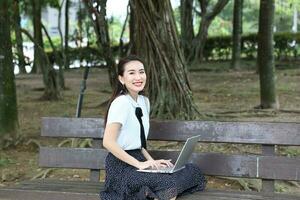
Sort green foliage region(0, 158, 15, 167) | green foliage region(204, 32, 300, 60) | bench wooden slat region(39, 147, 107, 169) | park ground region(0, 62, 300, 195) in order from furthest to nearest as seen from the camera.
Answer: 1. green foliage region(204, 32, 300, 60)
2. green foliage region(0, 158, 15, 167)
3. park ground region(0, 62, 300, 195)
4. bench wooden slat region(39, 147, 107, 169)

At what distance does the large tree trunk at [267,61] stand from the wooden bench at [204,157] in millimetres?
5162

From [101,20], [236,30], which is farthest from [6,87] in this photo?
[236,30]

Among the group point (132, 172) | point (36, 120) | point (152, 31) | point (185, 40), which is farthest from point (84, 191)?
point (185, 40)

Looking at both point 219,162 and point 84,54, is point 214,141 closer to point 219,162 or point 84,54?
point 219,162

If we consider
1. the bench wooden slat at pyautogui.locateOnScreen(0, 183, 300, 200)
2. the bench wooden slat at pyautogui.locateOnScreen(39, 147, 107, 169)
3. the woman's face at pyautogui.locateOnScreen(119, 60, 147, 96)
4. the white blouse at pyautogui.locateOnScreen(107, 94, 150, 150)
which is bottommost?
the bench wooden slat at pyautogui.locateOnScreen(0, 183, 300, 200)

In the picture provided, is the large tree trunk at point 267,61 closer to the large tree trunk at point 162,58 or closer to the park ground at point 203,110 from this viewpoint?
the park ground at point 203,110

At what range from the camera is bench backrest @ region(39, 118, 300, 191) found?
155 inches

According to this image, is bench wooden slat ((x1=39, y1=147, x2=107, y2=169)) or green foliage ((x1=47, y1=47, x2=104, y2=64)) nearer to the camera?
bench wooden slat ((x1=39, y1=147, x2=107, y2=169))

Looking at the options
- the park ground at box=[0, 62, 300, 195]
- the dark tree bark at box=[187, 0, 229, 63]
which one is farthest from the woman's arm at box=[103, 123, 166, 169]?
the dark tree bark at box=[187, 0, 229, 63]

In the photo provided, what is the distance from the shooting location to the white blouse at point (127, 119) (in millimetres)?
3682

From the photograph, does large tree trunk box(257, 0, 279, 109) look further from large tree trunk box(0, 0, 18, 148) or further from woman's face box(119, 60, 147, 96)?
woman's face box(119, 60, 147, 96)

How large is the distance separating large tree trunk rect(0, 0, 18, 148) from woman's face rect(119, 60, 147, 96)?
3.86m

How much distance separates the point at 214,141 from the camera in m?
4.11

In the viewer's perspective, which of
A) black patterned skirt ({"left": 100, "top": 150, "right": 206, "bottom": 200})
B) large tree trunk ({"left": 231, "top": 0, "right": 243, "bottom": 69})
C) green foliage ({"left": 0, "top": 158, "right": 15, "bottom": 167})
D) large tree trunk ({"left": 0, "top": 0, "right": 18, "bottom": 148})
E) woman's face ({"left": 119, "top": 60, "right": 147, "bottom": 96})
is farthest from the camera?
large tree trunk ({"left": 231, "top": 0, "right": 243, "bottom": 69})
